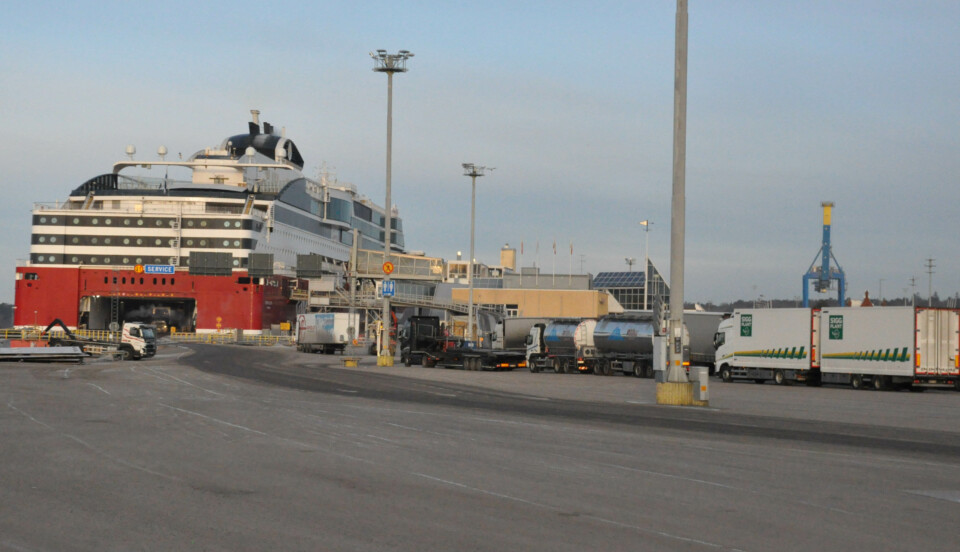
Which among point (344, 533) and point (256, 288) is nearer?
point (344, 533)

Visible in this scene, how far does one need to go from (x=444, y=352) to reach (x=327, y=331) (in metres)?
22.0

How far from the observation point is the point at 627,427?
63.1ft

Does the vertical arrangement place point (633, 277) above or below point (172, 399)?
above

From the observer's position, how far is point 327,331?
72625 millimetres

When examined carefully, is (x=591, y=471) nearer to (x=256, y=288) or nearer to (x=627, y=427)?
(x=627, y=427)

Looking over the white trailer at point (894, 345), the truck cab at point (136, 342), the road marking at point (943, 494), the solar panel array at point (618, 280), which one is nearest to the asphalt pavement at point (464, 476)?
the road marking at point (943, 494)

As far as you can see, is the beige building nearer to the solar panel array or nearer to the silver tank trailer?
the solar panel array

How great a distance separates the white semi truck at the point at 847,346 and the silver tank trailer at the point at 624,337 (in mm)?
5231

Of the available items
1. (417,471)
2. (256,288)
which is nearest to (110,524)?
(417,471)

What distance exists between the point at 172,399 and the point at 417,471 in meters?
14.3

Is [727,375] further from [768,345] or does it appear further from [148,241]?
[148,241]

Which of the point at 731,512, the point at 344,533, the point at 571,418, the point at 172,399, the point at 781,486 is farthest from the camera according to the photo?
the point at 172,399

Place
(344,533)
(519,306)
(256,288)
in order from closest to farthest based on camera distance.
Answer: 1. (344,533)
2. (256,288)
3. (519,306)

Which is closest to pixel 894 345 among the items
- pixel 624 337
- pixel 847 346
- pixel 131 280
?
pixel 847 346
